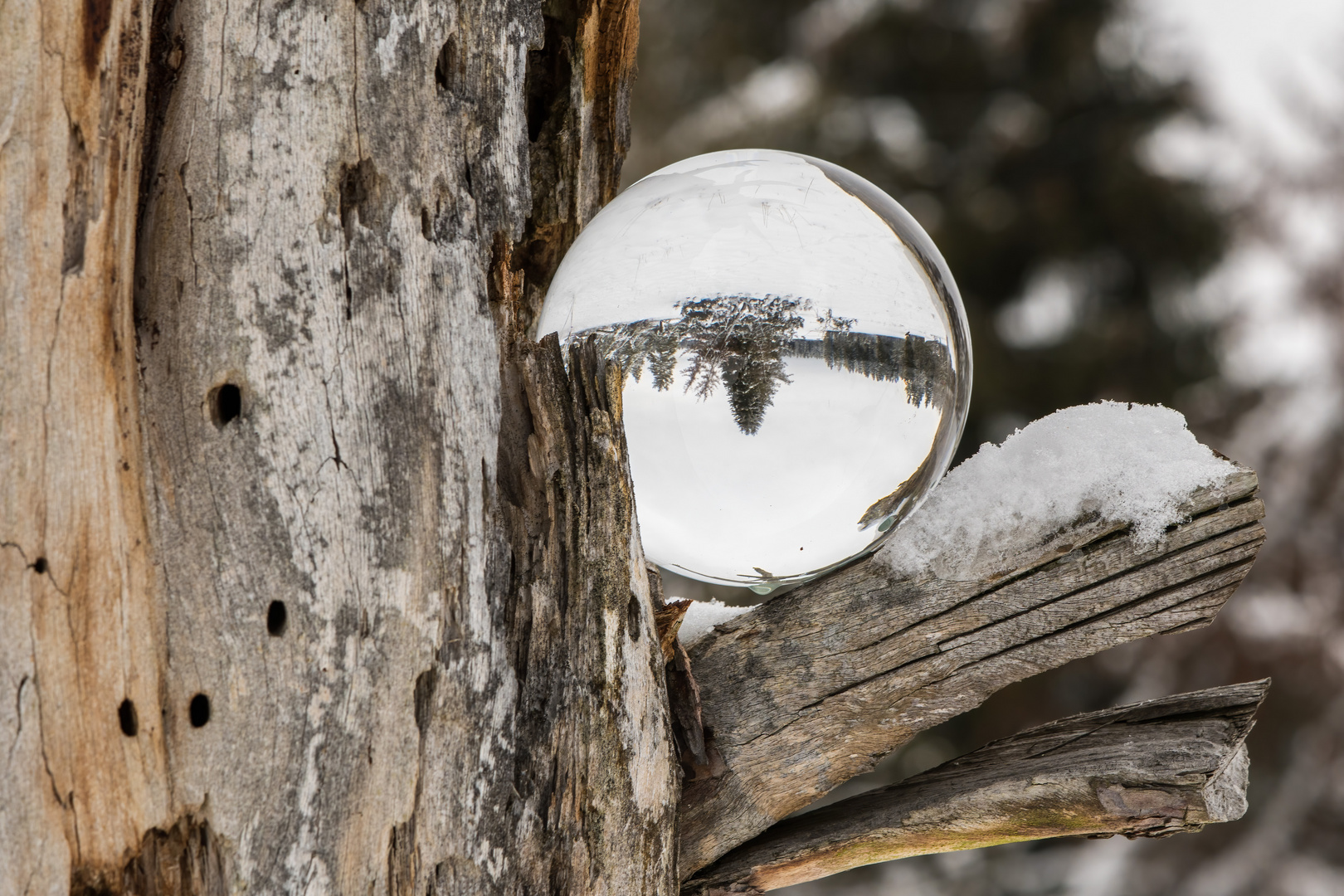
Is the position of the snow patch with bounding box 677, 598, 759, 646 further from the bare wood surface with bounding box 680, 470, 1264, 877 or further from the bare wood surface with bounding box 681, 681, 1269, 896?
the bare wood surface with bounding box 681, 681, 1269, 896

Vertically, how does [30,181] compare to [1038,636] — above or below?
above

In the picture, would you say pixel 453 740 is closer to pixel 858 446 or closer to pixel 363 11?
pixel 858 446

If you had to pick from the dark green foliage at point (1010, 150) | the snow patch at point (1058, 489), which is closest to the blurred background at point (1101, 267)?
the dark green foliage at point (1010, 150)

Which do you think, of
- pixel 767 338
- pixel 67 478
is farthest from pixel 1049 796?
pixel 67 478

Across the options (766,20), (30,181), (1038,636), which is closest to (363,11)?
(30,181)

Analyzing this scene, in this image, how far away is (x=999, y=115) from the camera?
7113 millimetres

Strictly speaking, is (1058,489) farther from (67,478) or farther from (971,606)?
(67,478)

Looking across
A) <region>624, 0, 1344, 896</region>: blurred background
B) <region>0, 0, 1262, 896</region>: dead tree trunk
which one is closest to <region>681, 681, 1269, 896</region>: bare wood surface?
<region>0, 0, 1262, 896</region>: dead tree trunk

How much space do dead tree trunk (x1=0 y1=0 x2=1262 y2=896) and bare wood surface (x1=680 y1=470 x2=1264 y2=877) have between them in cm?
16

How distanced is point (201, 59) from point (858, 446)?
82 cm

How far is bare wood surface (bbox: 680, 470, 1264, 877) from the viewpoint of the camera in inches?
51.4

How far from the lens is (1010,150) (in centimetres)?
700

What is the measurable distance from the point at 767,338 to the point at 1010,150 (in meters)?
6.65

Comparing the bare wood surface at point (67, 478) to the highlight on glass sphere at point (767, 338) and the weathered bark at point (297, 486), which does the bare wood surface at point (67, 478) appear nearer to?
the weathered bark at point (297, 486)
